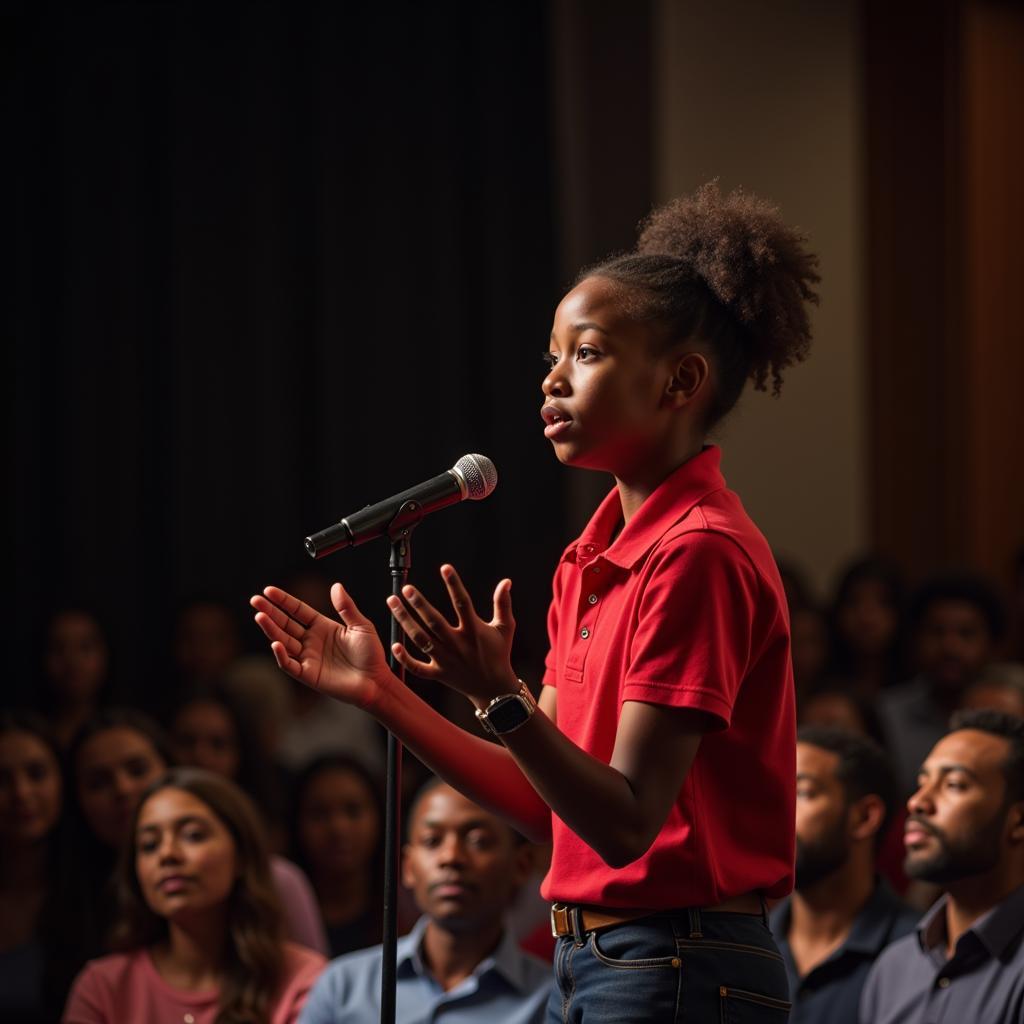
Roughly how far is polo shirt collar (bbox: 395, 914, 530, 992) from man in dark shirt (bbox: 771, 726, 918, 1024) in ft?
1.49

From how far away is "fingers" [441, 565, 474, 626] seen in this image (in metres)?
1.29

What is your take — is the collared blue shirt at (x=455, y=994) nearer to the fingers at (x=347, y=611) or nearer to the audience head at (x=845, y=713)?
the audience head at (x=845, y=713)

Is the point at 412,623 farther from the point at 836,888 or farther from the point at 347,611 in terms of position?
the point at 836,888

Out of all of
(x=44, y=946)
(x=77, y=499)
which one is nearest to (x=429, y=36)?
(x=77, y=499)

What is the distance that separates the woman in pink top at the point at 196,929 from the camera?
9.02ft

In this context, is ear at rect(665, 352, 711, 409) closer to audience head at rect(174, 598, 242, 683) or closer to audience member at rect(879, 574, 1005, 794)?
audience member at rect(879, 574, 1005, 794)

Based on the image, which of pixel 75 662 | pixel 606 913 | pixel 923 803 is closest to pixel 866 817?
pixel 923 803

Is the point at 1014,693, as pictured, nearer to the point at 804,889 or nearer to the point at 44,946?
the point at 804,889

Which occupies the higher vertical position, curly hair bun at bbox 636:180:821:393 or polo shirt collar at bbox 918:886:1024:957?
curly hair bun at bbox 636:180:821:393

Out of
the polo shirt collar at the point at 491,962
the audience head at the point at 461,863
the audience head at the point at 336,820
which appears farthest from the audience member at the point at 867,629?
the polo shirt collar at the point at 491,962

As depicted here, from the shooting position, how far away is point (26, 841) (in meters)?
3.29

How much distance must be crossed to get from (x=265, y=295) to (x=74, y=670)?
152cm

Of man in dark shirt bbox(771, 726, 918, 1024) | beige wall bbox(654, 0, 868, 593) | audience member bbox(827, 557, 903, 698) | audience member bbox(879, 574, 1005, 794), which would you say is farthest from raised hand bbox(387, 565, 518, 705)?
beige wall bbox(654, 0, 868, 593)

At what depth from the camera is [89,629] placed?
4234 millimetres
